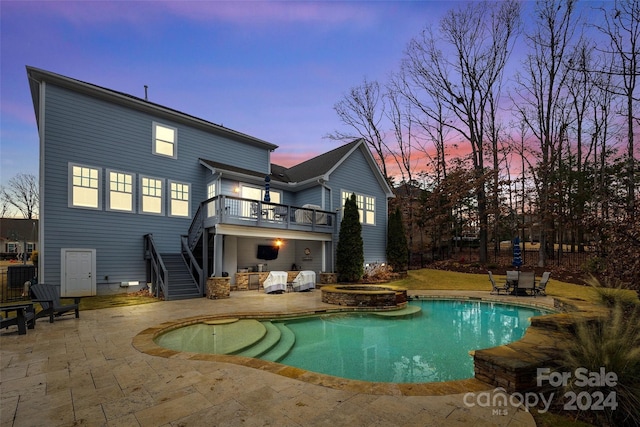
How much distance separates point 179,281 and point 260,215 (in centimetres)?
432

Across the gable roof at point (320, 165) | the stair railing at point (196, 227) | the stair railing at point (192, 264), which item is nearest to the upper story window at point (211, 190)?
the stair railing at point (196, 227)

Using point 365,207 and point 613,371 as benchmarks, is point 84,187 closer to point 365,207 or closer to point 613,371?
point 365,207

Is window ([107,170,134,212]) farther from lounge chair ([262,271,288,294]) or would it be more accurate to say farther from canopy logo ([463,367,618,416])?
canopy logo ([463,367,618,416])

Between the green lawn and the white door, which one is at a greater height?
the white door

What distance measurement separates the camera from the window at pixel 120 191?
13.2 metres

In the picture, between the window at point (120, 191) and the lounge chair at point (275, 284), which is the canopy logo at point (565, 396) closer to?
the lounge chair at point (275, 284)

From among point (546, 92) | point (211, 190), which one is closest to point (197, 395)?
point (211, 190)

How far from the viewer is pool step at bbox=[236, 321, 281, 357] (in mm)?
6052

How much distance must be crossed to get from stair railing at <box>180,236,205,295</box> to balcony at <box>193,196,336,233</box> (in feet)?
3.65

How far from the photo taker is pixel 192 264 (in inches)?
545

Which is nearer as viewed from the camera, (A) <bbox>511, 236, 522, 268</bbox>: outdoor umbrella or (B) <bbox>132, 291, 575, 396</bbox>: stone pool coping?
(B) <bbox>132, 291, 575, 396</bbox>: stone pool coping

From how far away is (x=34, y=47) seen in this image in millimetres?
12742

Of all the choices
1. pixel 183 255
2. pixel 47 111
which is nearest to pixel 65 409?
pixel 183 255

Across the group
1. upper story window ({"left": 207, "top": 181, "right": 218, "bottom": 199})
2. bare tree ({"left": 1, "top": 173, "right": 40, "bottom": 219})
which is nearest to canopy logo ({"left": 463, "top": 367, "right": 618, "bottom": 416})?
upper story window ({"left": 207, "top": 181, "right": 218, "bottom": 199})
